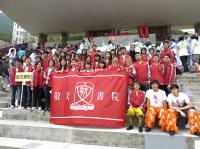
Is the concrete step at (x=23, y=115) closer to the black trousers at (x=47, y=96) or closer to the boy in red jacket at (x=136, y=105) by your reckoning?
the black trousers at (x=47, y=96)

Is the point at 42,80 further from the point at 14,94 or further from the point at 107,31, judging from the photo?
the point at 107,31

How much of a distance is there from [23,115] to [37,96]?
2.35 ft

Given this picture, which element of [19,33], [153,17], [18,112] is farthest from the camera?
[19,33]

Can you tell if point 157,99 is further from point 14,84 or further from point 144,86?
point 14,84

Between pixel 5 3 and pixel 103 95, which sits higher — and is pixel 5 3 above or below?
above

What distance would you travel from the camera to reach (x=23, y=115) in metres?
7.37

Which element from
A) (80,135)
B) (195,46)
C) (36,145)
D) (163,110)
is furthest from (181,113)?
(195,46)

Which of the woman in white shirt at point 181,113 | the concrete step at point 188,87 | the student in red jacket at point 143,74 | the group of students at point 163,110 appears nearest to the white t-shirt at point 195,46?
the concrete step at point 188,87

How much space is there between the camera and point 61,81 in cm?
682

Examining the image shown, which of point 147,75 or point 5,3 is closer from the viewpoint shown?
point 147,75

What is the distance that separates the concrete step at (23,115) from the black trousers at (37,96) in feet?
1.48

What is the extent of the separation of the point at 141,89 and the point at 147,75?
371 mm

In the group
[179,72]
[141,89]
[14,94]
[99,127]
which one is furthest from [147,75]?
[14,94]

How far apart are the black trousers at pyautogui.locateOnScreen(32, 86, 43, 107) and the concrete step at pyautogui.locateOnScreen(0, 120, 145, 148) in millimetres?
1025
